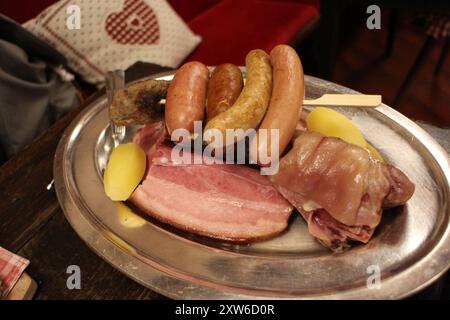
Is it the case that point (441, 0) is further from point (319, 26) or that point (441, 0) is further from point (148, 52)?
point (148, 52)

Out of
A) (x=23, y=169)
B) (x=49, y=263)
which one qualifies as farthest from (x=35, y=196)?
(x=49, y=263)

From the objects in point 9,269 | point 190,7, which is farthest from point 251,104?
point 190,7

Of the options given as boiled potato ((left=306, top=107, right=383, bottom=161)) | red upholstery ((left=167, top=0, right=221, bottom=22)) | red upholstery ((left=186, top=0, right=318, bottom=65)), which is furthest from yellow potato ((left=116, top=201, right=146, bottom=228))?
red upholstery ((left=167, top=0, right=221, bottom=22))

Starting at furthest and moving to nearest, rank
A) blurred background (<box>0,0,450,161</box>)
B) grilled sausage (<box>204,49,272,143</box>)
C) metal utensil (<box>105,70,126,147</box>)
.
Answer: blurred background (<box>0,0,450,161</box>), metal utensil (<box>105,70,126,147</box>), grilled sausage (<box>204,49,272,143</box>)

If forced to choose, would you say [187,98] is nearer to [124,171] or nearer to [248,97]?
[248,97]

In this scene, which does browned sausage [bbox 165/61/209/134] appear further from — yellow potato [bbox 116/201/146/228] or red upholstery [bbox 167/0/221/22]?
red upholstery [bbox 167/0/221/22]

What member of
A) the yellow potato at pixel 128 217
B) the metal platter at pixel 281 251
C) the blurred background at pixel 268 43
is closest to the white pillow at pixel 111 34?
the blurred background at pixel 268 43
